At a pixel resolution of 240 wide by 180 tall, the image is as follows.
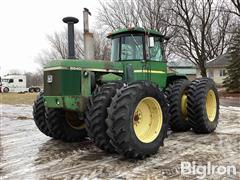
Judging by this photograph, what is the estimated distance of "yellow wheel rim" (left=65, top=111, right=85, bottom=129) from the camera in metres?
7.93

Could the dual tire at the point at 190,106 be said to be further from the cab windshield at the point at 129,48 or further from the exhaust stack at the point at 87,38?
the exhaust stack at the point at 87,38

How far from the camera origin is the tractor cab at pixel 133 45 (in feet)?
26.4

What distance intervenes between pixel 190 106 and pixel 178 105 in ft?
0.96

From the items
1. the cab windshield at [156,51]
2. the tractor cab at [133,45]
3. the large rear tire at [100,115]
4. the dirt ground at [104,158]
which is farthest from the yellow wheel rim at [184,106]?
the large rear tire at [100,115]

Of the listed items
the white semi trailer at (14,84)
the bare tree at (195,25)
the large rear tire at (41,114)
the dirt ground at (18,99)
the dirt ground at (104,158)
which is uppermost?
the bare tree at (195,25)

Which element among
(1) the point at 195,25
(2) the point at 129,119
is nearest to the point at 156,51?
(2) the point at 129,119

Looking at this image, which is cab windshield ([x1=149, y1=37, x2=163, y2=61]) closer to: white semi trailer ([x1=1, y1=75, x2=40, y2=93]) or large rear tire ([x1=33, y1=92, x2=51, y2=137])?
large rear tire ([x1=33, y1=92, x2=51, y2=137])

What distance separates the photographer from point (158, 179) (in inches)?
196

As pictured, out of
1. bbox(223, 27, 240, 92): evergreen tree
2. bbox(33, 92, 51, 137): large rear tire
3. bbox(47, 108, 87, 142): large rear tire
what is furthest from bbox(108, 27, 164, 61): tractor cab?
bbox(223, 27, 240, 92): evergreen tree

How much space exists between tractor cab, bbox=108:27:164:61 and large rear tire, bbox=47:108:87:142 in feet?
5.42

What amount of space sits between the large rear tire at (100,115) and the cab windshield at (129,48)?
1798 millimetres

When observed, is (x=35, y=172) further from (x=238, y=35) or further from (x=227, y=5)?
(x=227, y=5)

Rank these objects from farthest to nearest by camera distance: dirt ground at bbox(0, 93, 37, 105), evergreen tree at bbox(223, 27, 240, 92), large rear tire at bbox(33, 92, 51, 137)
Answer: evergreen tree at bbox(223, 27, 240, 92) → dirt ground at bbox(0, 93, 37, 105) → large rear tire at bbox(33, 92, 51, 137)

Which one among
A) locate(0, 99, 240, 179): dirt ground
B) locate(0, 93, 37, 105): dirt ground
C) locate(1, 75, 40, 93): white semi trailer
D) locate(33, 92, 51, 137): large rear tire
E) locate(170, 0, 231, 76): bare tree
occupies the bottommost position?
locate(0, 99, 240, 179): dirt ground
